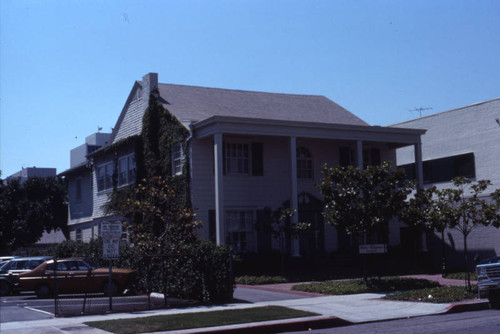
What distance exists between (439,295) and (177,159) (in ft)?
48.8

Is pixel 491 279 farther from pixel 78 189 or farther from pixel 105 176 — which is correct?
pixel 78 189

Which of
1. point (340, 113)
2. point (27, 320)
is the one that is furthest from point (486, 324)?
point (340, 113)

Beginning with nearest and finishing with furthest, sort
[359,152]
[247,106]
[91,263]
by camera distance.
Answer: [91,263], [359,152], [247,106]

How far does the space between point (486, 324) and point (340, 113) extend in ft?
77.3

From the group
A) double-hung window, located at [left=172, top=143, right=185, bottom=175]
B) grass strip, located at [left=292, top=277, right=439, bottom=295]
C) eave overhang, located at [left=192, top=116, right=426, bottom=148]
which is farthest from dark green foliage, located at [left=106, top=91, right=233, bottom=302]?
grass strip, located at [left=292, top=277, right=439, bottom=295]

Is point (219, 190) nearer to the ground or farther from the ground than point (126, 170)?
nearer to the ground

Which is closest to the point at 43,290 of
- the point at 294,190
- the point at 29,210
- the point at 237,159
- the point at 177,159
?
the point at 177,159

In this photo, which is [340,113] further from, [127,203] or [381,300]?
[381,300]

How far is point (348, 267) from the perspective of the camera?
2867 centimetres

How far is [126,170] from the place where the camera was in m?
33.1

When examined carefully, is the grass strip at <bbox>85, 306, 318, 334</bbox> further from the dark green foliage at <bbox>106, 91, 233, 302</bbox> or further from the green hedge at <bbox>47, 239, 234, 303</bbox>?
the dark green foliage at <bbox>106, 91, 233, 302</bbox>

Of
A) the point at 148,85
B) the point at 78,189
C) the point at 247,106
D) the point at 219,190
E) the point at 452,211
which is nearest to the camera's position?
the point at 452,211

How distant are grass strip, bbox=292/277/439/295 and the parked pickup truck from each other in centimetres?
443

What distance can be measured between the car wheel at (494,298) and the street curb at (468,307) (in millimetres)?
134
